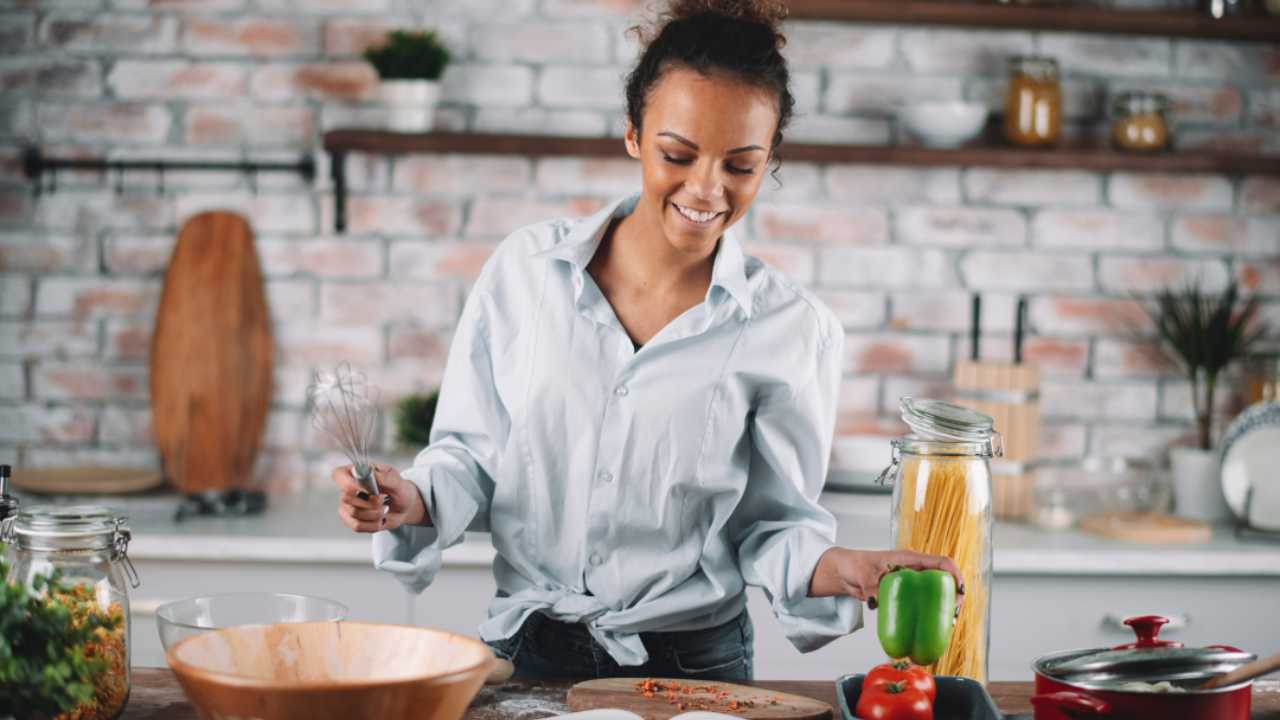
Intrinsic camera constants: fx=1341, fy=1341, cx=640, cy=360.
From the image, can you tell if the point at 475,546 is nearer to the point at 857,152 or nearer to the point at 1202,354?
the point at 857,152

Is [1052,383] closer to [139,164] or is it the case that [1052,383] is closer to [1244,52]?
[1244,52]

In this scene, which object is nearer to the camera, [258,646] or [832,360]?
[258,646]

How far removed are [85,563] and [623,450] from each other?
630 millimetres

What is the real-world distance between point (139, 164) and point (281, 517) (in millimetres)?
865

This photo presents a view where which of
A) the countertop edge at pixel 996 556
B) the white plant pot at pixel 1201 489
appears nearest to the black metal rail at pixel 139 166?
the countertop edge at pixel 996 556

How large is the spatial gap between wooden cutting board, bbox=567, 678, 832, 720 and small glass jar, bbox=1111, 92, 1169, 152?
196 centimetres

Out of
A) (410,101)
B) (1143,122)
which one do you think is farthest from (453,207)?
(1143,122)

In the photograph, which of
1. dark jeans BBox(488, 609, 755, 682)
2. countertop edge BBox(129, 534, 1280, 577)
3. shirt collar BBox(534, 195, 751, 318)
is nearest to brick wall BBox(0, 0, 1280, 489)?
countertop edge BBox(129, 534, 1280, 577)

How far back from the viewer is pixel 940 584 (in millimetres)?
1255

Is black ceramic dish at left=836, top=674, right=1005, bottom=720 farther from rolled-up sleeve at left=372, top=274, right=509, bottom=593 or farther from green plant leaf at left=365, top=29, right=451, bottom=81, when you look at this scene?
green plant leaf at left=365, top=29, right=451, bottom=81

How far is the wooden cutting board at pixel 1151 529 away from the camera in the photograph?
2.64 meters

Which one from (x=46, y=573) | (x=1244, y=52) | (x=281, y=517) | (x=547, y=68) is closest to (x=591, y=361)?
(x=46, y=573)

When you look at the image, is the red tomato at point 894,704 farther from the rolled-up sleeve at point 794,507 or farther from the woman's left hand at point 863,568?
the rolled-up sleeve at point 794,507

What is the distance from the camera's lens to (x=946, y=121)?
113 inches
